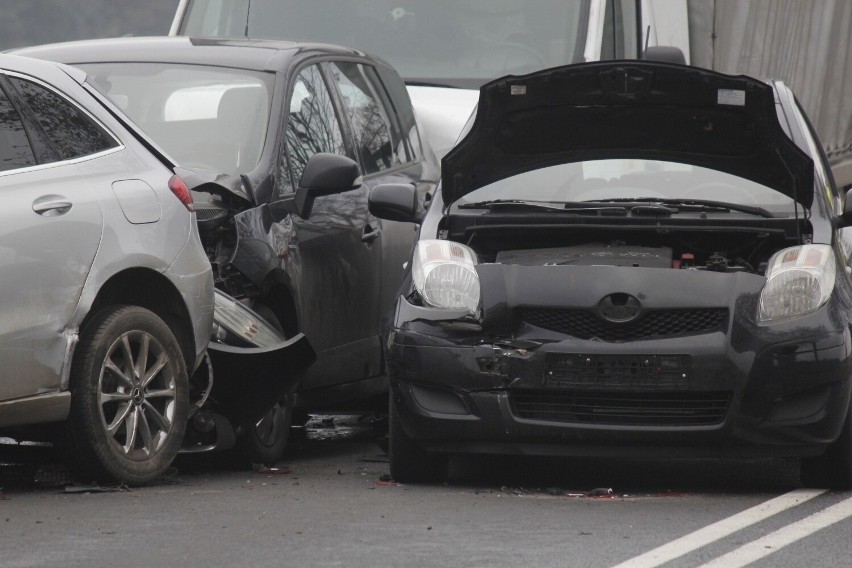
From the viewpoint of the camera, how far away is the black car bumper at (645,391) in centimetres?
756

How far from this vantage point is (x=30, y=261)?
7031 millimetres

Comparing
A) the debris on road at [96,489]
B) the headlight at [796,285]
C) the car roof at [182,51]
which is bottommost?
A: the debris on road at [96,489]

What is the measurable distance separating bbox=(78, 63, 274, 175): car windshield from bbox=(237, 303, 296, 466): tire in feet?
2.32

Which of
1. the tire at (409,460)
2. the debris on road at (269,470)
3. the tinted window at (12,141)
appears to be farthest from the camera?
the debris on road at (269,470)

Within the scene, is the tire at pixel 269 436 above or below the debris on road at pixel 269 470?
above

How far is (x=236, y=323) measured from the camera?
27.8 ft

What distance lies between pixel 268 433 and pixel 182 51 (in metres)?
2.03

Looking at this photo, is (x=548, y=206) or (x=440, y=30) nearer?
(x=548, y=206)

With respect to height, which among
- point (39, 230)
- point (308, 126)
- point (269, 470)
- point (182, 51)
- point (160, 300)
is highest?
point (182, 51)

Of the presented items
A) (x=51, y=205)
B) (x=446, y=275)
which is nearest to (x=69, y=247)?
(x=51, y=205)

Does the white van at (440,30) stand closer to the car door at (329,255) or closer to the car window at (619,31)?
the car window at (619,31)

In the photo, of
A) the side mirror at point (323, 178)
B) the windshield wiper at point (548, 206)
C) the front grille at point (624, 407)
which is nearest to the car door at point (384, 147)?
the side mirror at point (323, 178)

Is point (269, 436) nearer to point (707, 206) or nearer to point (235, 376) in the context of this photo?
point (235, 376)

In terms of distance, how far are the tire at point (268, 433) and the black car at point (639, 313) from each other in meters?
0.78
